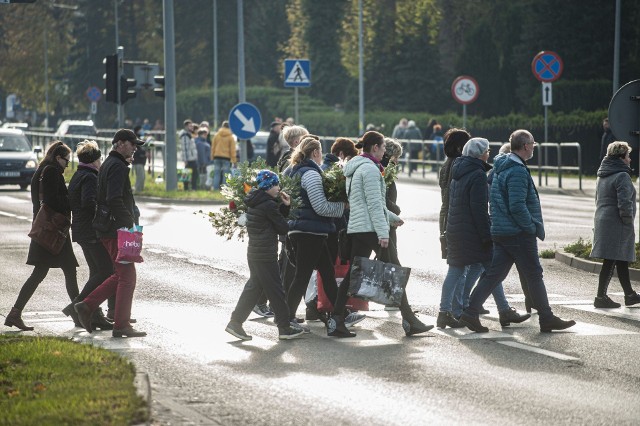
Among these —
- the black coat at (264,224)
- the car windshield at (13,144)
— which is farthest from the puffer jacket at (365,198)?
the car windshield at (13,144)

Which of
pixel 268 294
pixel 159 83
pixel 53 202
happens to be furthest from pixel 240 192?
pixel 159 83

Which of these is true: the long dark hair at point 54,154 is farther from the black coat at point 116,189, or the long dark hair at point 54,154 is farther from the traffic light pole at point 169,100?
the traffic light pole at point 169,100

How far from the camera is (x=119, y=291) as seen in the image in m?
12.3

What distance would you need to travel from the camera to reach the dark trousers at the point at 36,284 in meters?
12.8

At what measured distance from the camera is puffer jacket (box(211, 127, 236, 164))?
32281mm

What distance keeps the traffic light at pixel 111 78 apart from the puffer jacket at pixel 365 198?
2016 centimetres

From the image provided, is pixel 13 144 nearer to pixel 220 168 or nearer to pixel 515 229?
pixel 220 168

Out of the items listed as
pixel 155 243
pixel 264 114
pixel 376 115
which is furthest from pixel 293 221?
pixel 264 114

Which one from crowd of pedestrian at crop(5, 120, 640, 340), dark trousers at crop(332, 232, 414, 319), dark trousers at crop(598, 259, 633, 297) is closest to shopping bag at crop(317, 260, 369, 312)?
crowd of pedestrian at crop(5, 120, 640, 340)

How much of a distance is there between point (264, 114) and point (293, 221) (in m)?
68.0

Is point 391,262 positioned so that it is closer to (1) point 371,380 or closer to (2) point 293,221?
(2) point 293,221

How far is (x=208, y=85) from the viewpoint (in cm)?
9338

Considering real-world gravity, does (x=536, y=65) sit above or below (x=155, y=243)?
above

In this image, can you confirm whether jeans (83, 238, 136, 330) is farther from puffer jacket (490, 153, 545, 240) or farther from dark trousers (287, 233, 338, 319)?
puffer jacket (490, 153, 545, 240)
